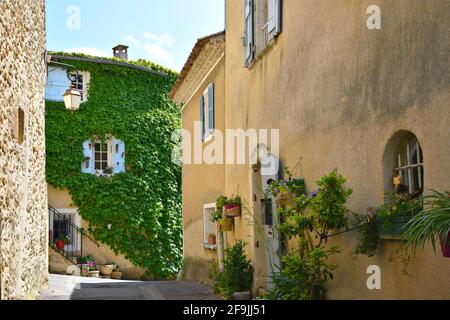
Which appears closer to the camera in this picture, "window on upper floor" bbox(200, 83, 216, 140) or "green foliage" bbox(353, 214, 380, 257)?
"green foliage" bbox(353, 214, 380, 257)

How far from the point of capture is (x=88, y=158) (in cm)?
2141

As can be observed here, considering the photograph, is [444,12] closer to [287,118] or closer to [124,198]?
[287,118]

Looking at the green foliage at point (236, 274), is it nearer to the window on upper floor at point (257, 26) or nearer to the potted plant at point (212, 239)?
the potted plant at point (212, 239)

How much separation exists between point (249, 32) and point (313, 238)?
4279mm

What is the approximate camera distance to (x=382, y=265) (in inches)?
221

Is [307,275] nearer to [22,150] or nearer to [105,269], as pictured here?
[22,150]

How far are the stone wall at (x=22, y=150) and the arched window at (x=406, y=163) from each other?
444 centimetres

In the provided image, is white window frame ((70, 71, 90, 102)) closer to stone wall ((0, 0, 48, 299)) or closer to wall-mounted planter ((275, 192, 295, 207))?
stone wall ((0, 0, 48, 299))

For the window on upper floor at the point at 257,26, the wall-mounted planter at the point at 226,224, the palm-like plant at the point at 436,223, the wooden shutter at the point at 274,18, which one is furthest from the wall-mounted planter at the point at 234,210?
the palm-like plant at the point at 436,223

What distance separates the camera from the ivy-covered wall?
21000 mm

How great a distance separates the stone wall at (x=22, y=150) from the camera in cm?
752

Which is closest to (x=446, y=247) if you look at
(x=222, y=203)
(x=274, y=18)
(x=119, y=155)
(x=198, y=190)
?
(x=274, y=18)

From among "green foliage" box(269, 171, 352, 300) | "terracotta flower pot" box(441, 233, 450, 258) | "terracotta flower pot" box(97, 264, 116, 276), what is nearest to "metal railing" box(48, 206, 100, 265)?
"terracotta flower pot" box(97, 264, 116, 276)
